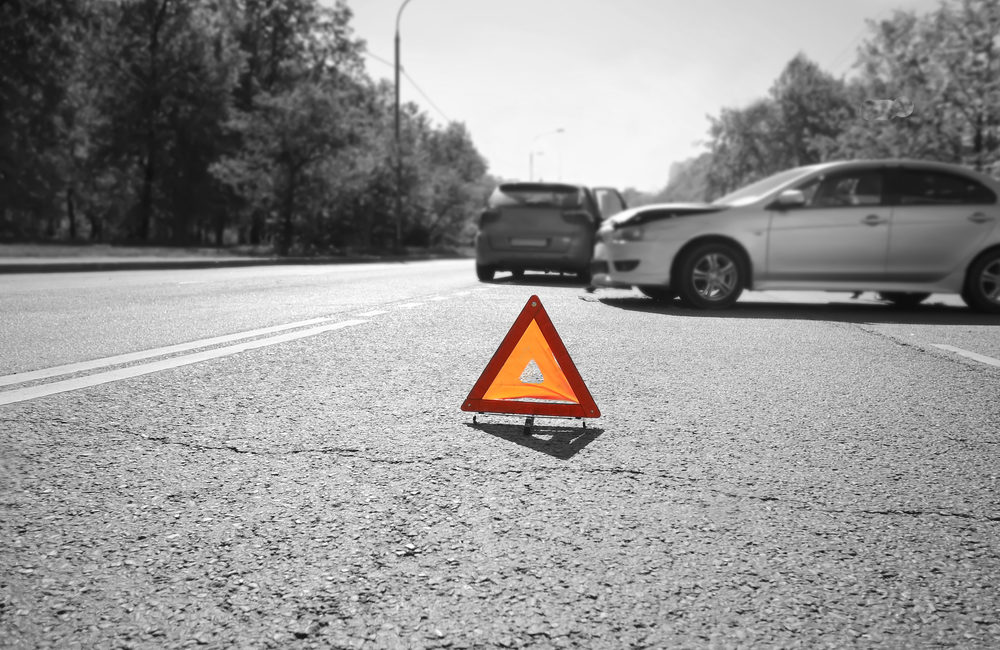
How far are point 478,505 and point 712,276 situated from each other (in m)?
7.47

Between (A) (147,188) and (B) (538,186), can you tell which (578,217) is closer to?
(B) (538,186)

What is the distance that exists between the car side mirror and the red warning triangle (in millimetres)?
6358

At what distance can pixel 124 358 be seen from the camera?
5.12 meters

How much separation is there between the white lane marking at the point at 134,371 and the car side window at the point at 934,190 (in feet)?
22.8

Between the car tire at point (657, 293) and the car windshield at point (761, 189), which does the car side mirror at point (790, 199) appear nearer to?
the car windshield at point (761, 189)

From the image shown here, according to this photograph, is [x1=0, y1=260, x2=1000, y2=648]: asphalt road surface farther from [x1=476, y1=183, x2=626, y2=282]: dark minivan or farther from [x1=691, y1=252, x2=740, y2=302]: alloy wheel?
[x1=476, y1=183, x2=626, y2=282]: dark minivan

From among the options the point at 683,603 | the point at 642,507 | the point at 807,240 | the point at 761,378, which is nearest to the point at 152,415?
the point at 642,507

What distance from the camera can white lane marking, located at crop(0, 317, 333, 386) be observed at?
14.5 ft

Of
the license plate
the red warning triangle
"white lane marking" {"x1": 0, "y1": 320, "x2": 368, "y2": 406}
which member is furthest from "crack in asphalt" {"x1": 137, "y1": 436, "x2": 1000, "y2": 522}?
the license plate

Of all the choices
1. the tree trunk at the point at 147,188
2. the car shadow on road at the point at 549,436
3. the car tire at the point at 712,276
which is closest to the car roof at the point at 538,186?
the car tire at the point at 712,276

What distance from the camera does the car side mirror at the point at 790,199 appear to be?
912cm

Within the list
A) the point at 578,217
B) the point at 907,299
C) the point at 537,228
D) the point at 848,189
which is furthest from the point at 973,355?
the point at 537,228

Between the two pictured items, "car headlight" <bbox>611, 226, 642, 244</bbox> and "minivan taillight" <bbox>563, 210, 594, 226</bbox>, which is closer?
"car headlight" <bbox>611, 226, 642, 244</bbox>

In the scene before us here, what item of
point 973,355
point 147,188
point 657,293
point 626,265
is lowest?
point 973,355
